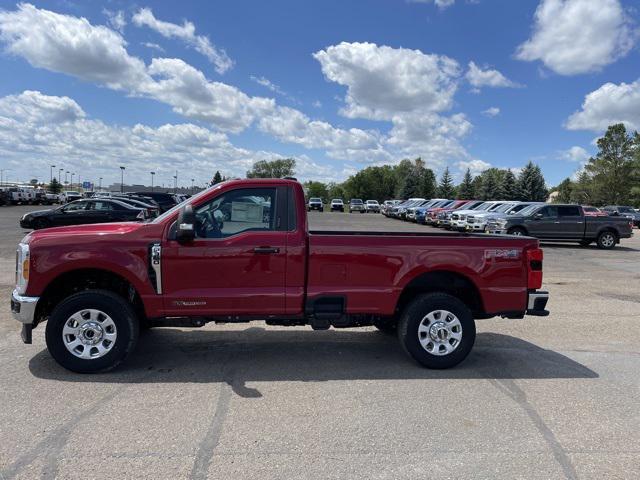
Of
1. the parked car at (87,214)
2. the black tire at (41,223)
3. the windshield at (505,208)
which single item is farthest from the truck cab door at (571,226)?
the black tire at (41,223)

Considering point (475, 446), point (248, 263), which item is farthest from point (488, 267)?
point (248, 263)

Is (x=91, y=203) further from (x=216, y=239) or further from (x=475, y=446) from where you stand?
(x=475, y=446)

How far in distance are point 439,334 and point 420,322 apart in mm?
238

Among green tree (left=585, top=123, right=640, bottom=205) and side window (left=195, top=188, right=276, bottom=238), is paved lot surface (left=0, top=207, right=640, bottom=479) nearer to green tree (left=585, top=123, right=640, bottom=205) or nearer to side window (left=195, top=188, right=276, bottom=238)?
side window (left=195, top=188, right=276, bottom=238)

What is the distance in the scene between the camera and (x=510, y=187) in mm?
73438

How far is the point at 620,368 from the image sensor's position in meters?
5.48

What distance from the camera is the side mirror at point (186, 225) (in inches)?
188

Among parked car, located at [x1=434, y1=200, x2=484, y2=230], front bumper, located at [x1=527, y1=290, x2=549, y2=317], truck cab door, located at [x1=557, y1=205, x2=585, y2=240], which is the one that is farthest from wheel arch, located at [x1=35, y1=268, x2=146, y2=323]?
parked car, located at [x1=434, y1=200, x2=484, y2=230]

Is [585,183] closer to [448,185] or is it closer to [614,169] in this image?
[614,169]

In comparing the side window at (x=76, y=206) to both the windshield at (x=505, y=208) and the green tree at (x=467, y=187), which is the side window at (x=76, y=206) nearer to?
the windshield at (x=505, y=208)

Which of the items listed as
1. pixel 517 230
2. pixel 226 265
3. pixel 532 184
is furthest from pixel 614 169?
pixel 226 265

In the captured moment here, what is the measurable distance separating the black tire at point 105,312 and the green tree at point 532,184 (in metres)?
73.4

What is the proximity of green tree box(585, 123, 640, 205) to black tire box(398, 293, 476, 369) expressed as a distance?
86285 millimetres

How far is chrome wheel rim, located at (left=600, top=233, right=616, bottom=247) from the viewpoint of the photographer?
1983cm
